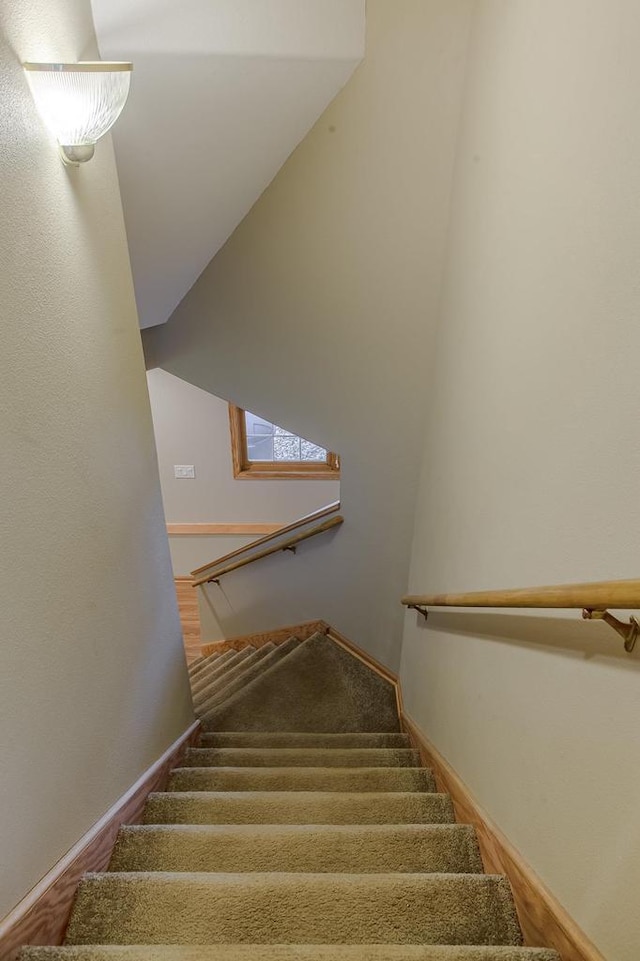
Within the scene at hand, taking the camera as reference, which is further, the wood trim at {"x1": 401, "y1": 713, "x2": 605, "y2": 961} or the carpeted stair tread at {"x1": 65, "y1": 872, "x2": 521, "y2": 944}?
the carpeted stair tread at {"x1": 65, "y1": 872, "x2": 521, "y2": 944}

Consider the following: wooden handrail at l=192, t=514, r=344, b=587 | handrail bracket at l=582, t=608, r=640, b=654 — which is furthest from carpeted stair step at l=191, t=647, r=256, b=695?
handrail bracket at l=582, t=608, r=640, b=654

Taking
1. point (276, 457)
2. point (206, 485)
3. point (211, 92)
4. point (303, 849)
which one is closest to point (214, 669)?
point (206, 485)

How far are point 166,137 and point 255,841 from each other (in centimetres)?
217

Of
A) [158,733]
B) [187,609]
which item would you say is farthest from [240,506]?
[158,733]

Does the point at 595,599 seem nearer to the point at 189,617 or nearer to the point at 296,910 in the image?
the point at 296,910

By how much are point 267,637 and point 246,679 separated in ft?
2.60

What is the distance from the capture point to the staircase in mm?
1016

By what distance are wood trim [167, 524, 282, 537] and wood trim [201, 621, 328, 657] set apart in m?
1.26

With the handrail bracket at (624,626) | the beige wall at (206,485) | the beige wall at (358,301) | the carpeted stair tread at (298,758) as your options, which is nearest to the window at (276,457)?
the beige wall at (206,485)

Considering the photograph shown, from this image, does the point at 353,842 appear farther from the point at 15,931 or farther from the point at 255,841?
the point at 15,931

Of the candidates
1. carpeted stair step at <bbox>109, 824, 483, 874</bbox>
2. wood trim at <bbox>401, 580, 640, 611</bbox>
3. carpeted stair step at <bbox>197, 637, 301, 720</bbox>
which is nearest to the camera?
wood trim at <bbox>401, 580, 640, 611</bbox>

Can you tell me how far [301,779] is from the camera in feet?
6.06

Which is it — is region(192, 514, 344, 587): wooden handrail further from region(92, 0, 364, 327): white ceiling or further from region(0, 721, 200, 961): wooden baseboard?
region(0, 721, 200, 961): wooden baseboard

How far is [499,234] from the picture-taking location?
4.67 feet
